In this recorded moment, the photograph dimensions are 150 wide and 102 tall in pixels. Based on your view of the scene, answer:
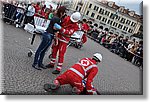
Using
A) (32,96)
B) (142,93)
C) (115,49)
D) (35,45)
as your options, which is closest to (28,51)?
(35,45)

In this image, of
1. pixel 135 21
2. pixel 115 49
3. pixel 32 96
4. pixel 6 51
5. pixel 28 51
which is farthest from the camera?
pixel 115 49

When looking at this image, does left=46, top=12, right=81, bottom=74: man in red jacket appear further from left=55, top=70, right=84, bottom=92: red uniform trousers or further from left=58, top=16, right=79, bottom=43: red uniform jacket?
left=55, top=70, right=84, bottom=92: red uniform trousers

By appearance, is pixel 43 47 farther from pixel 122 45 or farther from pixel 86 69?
pixel 122 45

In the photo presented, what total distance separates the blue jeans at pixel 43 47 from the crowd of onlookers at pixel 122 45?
555 millimetres

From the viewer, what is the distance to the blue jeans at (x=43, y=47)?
2863 mm

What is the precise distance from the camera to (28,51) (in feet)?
10.5

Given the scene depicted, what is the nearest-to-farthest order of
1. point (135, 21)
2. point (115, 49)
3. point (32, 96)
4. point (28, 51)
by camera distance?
point (32, 96) → point (135, 21) → point (28, 51) → point (115, 49)

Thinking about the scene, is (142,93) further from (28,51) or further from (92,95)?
(28,51)

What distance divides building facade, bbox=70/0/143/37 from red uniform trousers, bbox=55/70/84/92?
26.1 inches

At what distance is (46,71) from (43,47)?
0.25 metres

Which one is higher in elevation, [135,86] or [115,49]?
[115,49]

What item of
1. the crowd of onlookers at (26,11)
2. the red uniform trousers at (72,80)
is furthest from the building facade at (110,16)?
the red uniform trousers at (72,80)

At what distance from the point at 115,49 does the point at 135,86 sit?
1.97 feet

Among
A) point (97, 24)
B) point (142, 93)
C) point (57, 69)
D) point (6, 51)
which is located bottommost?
point (142, 93)
